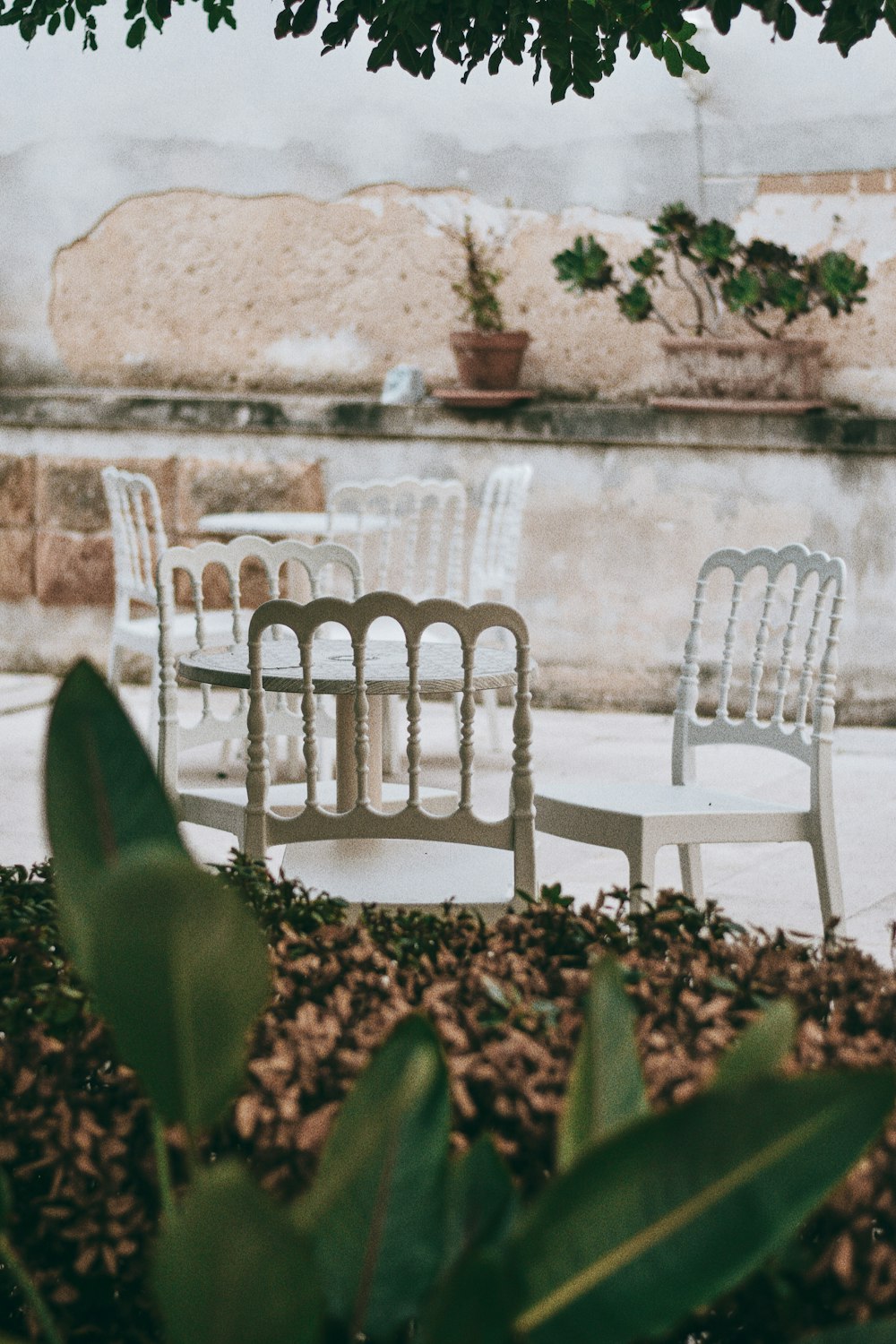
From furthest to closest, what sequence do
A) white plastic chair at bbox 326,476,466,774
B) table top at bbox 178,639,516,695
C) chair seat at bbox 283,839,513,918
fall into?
white plastic chair at bbox 326,476,466,774 → table top at bbox 178,639,516,695 → chair seat at bbox 283,839,513,918

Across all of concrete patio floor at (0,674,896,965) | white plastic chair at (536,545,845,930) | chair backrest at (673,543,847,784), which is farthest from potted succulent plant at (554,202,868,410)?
white plastic chair at (536,545,845,930)

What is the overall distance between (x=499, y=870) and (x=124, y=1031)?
185 cm

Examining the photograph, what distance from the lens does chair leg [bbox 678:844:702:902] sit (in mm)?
3244

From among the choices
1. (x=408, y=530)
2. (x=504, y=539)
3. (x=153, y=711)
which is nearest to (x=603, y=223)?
(x=408, y=530)

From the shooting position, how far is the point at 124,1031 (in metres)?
0.76

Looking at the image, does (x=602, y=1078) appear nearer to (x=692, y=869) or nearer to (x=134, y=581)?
(x=692, y=869)

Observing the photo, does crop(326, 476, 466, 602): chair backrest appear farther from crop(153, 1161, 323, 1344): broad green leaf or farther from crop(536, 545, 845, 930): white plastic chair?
crop(153, 1161, 323, 1344): broad green leaf

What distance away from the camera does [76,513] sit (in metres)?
6.55

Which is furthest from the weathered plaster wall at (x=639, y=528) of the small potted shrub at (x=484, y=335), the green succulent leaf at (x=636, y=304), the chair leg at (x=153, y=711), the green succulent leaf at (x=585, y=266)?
the chair leg at (x=153, y=711)

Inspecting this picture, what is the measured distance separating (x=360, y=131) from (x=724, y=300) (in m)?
1.66

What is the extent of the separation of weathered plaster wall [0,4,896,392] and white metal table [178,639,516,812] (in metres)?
3.31

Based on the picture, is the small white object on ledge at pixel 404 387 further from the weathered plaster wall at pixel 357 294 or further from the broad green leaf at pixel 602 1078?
the broad green leaf at pixel 602 1078

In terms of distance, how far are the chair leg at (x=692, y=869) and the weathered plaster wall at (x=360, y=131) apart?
326 centimetres

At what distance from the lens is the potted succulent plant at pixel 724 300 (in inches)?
218
